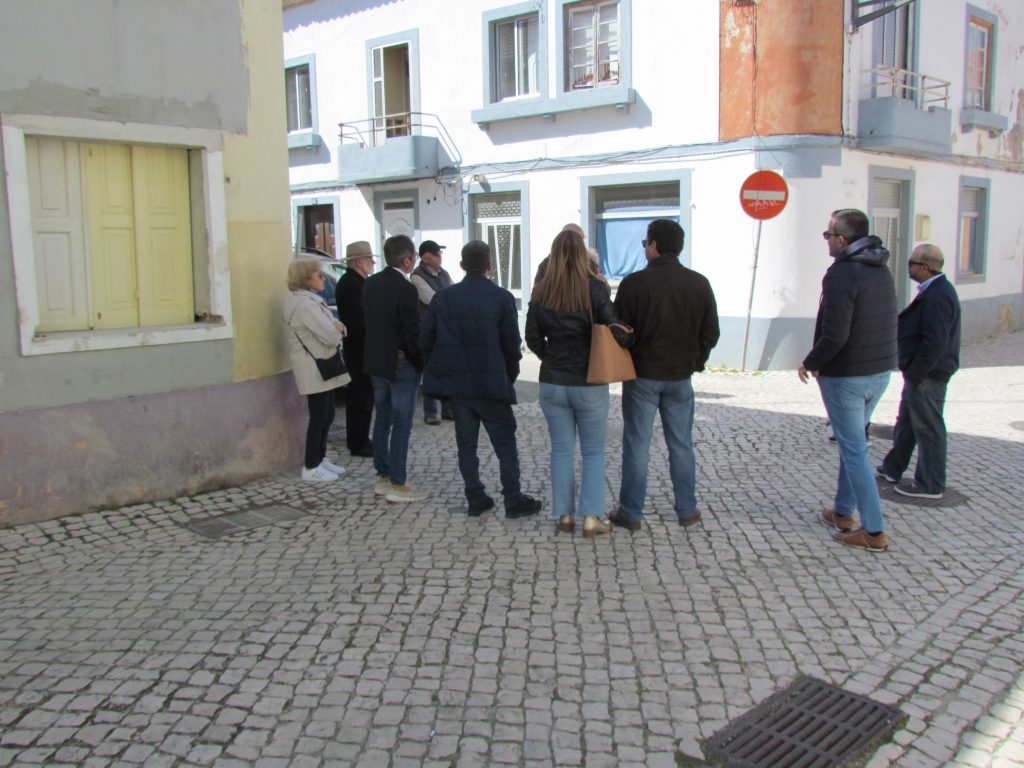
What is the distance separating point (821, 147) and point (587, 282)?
8.39 meters

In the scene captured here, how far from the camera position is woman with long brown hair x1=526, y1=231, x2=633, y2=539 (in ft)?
17.3

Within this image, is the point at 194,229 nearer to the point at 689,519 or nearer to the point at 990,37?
the point at 689,519

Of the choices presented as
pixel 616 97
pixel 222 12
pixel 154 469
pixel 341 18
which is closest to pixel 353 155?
pixel 341 18

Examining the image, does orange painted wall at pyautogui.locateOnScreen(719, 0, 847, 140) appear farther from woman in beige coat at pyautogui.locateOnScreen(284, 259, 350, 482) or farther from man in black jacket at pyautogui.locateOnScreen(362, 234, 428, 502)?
woman in beige coat at pyautogui.locateOnScreen(284, 259, 350, 482)

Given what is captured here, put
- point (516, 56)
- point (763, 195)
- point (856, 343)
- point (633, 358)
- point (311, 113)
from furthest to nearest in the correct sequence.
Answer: point (311, 113) < point (516, 56) < point (763, 195) < point (633, 358) < point (856, 343)

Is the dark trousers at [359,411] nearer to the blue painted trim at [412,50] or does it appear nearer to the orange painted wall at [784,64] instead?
the orange painted wall at [784,64]

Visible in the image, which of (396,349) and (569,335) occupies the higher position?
(569,335)

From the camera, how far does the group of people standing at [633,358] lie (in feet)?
16.9

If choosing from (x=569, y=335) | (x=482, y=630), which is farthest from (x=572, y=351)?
(x=482, y=630)

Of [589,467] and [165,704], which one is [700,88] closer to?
[589,467]

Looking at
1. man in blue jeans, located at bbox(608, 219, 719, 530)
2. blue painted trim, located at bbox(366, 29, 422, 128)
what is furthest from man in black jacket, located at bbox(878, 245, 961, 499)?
blue painted trim, located at bbox(366, 29, 422, 128)

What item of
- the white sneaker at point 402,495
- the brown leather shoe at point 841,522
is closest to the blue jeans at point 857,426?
the brown leather shoe at point 841,522

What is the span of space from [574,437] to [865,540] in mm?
1765

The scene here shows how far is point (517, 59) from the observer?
1509 centimetres
